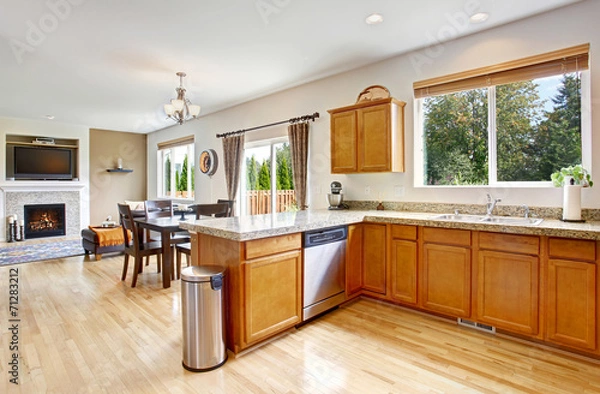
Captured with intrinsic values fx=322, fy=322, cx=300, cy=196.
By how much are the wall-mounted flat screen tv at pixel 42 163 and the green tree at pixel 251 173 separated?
4.74 metres

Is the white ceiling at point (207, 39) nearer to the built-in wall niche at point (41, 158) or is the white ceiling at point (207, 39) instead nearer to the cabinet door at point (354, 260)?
the cabinet door at point (354, 260)

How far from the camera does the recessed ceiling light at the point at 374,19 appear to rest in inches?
108

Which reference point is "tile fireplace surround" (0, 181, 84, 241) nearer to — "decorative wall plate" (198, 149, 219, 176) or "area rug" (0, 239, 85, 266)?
"area rug" (0, 239, 85, 266)

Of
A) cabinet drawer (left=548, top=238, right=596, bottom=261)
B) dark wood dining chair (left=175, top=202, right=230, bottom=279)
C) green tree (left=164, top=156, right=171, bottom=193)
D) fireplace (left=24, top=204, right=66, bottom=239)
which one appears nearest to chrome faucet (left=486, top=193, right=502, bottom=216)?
cabinet drawer (left=548, top=238, right=596, bottom=261)

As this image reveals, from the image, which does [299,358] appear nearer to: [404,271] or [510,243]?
[404,271]

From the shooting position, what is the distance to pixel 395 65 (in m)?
3.58

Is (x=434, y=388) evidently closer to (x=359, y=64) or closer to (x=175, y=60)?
(x=359, y=64)

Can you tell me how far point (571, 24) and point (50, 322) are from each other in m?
4.97

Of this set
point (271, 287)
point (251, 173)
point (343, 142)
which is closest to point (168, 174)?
point (251, 173)

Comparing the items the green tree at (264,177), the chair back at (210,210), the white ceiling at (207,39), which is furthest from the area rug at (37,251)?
the green tree at (264,177)

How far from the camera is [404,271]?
2939 millimetres

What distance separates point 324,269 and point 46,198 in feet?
23.7

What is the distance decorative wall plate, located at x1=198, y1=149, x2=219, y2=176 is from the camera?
6.06 meters

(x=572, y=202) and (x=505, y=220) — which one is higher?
(x=572, y=202)
